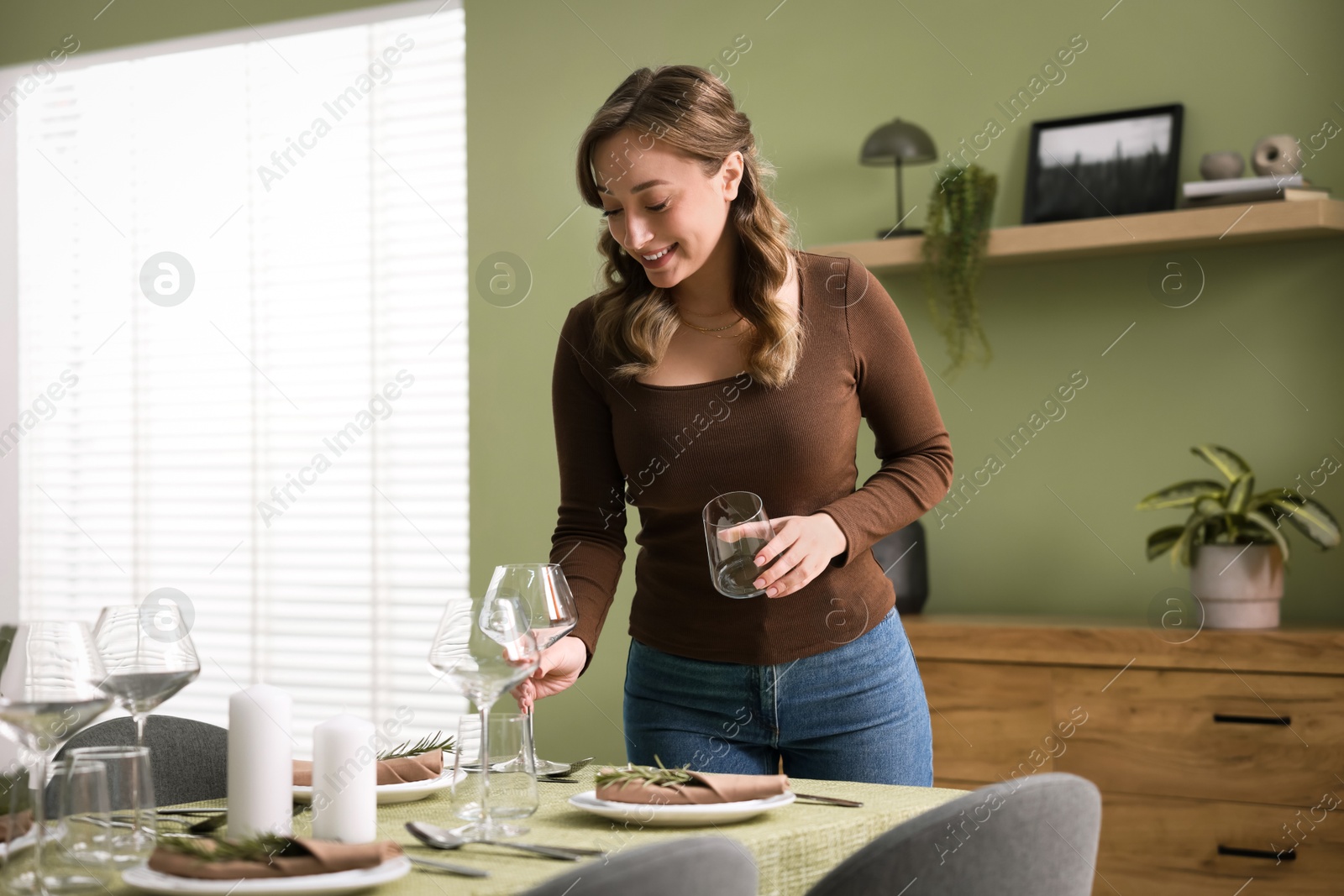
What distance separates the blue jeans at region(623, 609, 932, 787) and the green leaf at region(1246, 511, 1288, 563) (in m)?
1.36

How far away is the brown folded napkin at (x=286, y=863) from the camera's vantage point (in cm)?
95

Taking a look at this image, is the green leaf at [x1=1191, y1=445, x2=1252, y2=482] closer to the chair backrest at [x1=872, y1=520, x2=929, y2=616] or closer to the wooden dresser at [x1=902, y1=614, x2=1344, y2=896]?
the wooden dresser at [x1=902, y1=614, x2=1344, y2=896]

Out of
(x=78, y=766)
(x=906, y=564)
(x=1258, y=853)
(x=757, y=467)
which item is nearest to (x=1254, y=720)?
(x=1258, y=853)

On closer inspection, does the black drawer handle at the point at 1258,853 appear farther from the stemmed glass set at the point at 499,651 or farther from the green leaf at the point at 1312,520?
the stemmed glass set at the point at 499,651

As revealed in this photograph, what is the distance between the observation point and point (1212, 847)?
259 centimetres

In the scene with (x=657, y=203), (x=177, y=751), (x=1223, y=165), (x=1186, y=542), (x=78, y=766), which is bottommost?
(x=177, y=751)

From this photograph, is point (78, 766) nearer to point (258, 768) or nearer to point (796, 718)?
point (258, 768)

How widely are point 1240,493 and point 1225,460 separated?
0.36ft

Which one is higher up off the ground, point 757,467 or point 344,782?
point 757,467

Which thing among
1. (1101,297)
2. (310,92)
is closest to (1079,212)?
(1101,297)

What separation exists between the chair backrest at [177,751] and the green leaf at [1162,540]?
205 cm

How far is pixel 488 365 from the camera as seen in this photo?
12.5 ft

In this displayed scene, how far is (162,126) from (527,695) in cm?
→ 368

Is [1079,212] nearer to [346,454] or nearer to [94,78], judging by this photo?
[346,454]
